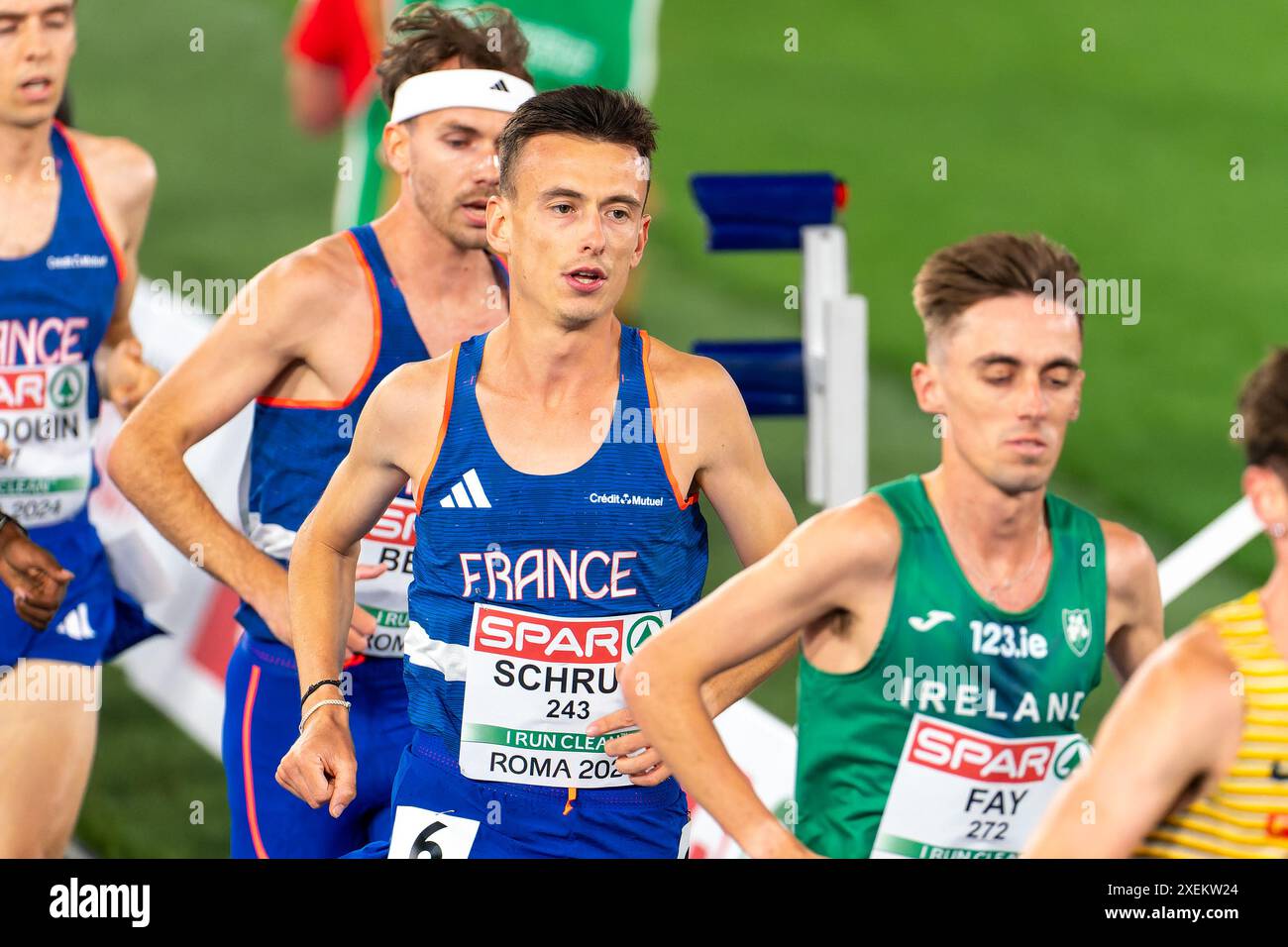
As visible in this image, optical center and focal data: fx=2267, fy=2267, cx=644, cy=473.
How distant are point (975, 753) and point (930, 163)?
1193 cm

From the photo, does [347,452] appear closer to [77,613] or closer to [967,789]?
[77,613]

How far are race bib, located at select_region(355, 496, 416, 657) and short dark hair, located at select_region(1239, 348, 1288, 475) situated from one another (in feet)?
6.94

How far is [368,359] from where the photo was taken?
5070mm

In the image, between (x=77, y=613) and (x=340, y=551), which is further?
(x=77, y=613)

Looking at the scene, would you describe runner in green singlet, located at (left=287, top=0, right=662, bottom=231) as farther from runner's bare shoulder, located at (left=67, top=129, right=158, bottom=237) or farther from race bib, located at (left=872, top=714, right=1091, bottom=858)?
race bib, located at (left=872, top=714, right=1091, bottom=858)

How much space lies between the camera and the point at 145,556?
19.8 ft

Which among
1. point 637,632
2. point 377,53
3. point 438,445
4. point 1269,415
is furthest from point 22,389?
point 377,53

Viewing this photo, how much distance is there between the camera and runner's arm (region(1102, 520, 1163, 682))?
3.97 m

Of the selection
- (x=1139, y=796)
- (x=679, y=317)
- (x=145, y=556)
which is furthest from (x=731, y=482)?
(x=679, y=317)

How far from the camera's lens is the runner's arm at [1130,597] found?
3971 millimetres

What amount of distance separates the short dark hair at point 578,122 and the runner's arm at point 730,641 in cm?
90

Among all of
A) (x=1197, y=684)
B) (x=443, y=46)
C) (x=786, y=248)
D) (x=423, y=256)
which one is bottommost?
(x=1197, y=684)

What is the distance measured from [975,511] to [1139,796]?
0.76m

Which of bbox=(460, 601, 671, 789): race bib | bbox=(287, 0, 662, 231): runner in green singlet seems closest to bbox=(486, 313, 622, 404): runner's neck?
bbox=(460, 601, 671, 789): race bib
